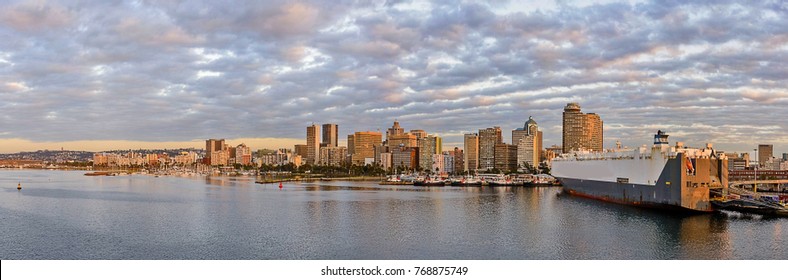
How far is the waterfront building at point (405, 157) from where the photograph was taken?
131 m

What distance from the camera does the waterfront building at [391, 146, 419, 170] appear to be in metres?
131

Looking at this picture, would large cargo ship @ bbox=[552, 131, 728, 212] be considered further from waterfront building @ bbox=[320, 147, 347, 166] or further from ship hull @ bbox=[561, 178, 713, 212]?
waterfront building @ bbox=[320, 147, 347, 166]

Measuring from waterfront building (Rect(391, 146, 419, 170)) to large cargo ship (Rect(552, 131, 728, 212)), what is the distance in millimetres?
95340

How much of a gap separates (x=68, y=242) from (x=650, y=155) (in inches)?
955

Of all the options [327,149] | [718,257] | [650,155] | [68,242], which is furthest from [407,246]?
[327,149]

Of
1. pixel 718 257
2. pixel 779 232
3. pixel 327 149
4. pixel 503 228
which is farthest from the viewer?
pixel 327 149

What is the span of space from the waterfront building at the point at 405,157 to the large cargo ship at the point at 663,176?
313 ft

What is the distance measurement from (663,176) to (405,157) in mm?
105393

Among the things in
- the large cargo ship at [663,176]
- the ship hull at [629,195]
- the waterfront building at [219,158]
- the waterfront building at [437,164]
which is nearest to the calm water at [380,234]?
the ship hull at [629,195]

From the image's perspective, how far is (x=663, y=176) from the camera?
27.9 meters

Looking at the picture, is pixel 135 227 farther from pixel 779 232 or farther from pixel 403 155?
pixel 403 155

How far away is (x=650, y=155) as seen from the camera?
29.3 m

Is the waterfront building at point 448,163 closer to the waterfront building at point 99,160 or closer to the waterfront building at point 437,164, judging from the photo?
the waterfront building at point 437,164

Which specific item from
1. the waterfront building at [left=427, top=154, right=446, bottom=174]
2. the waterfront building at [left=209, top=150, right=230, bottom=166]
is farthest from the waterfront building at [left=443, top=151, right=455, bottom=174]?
the waterfront building at [left=209, top=150, right=230, bottom=166]
